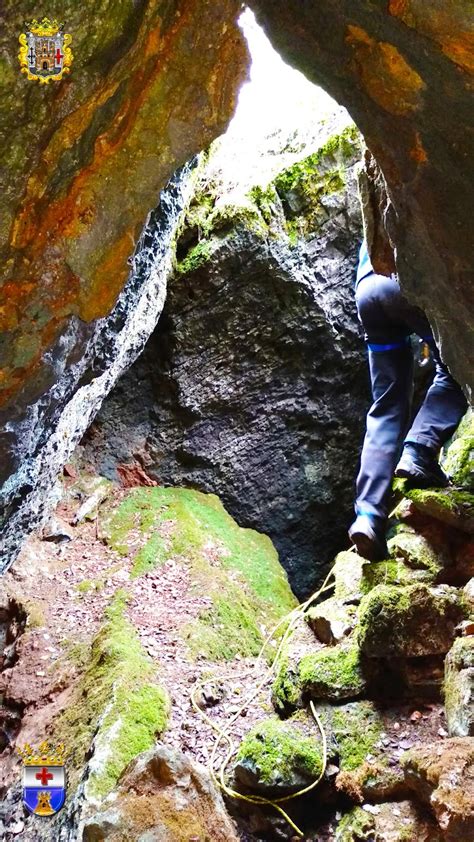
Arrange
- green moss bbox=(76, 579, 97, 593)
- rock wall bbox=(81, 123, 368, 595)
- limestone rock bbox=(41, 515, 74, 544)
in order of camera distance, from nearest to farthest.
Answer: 1. green moss bbox=(76, 579, 97, 593)
2. limestone rock bbox=(41, 515, 74, 544)
3. rock wall bbox=(81, 123, 368, 595)

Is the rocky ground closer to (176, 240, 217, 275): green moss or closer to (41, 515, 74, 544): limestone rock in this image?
(41, 515, 74, 544): limestone rock

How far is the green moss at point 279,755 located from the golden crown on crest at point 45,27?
167 inches

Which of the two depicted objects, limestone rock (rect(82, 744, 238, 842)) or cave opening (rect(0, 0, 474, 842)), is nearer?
limestone rock (rect(82, 744, 238, 842))

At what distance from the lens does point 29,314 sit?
368cm

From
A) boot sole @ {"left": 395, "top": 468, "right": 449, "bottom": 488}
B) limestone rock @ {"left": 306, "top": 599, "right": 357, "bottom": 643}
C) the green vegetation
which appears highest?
the green vegetation

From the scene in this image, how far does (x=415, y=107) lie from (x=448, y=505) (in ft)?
10.9

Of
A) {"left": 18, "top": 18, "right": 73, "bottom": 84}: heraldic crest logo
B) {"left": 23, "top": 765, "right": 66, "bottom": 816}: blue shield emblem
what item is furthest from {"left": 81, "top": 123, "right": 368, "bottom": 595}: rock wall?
{"left": 18, "top": 18, "right": 73, "bottom": 84}: heraldic crest logo

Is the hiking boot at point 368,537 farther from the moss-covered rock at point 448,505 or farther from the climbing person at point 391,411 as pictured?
the moss-covered rock at point 448,505

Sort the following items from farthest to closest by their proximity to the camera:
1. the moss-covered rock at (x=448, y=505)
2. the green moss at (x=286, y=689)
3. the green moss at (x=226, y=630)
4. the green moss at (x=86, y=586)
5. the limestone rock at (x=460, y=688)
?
the green moss at (x=86, y=586)
the green moss at (x=226, y=630)
the moss-covered rock at (x=448, y=505)
the green moss at (x=286, y=689)
the limestone rock at (x=460, y=688)

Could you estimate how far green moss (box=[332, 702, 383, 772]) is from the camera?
3.98 meters

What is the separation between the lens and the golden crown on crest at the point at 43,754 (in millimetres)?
4418

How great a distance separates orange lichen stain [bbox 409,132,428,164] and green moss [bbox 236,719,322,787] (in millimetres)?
3600

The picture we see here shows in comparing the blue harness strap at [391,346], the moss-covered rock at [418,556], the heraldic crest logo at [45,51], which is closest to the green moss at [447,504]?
the moss-covered rock at [418,556]

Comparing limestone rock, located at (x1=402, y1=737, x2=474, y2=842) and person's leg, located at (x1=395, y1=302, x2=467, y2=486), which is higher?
person's leg, located at (x1=395, y1=302, x2=467, y2=486)
